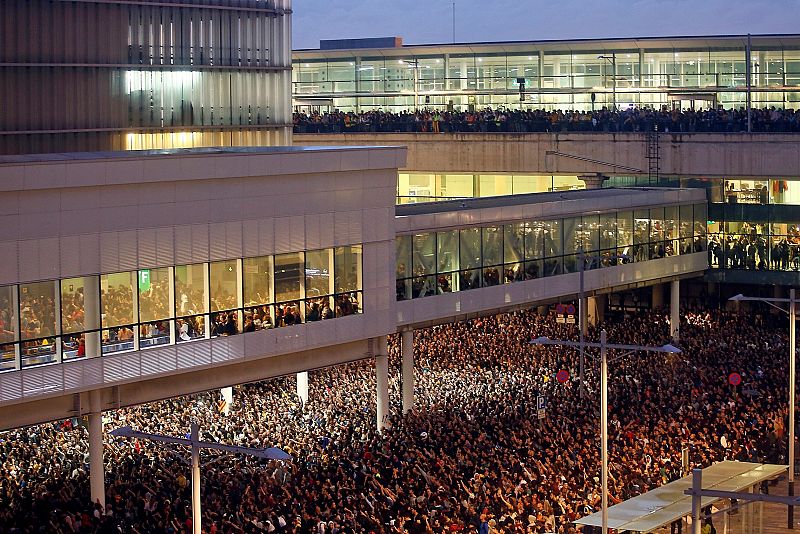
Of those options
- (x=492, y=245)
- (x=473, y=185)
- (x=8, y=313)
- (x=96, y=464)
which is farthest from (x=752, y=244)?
(x=8, y=313)

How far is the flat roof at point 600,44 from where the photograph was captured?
286 feet

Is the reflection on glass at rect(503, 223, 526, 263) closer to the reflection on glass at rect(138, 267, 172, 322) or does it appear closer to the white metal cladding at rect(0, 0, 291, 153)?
the white metal cladding at rect(0, 0, 291, 153)

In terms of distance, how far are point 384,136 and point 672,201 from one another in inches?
894

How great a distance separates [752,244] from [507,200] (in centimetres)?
1674

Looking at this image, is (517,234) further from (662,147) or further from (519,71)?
(519,71)

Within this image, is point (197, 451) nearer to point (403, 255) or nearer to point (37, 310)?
point (37, 310)

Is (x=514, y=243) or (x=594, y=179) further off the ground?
(x=594, y=179)

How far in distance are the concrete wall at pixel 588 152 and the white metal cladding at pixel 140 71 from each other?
57.9 feet

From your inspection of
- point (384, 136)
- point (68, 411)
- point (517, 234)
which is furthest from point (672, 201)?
point (68, 411)

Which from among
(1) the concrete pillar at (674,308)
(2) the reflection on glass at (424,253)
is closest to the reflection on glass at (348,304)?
(2) the reflection on glass at (424,253)

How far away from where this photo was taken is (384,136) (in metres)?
86.2

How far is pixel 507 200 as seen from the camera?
202 feet

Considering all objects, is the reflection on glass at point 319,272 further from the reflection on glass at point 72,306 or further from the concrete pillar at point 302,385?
the reflection on glass at point 72,306

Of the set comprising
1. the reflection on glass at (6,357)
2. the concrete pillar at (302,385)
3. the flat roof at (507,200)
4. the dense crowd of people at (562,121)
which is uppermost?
the dense crowd of people at (562,121)
